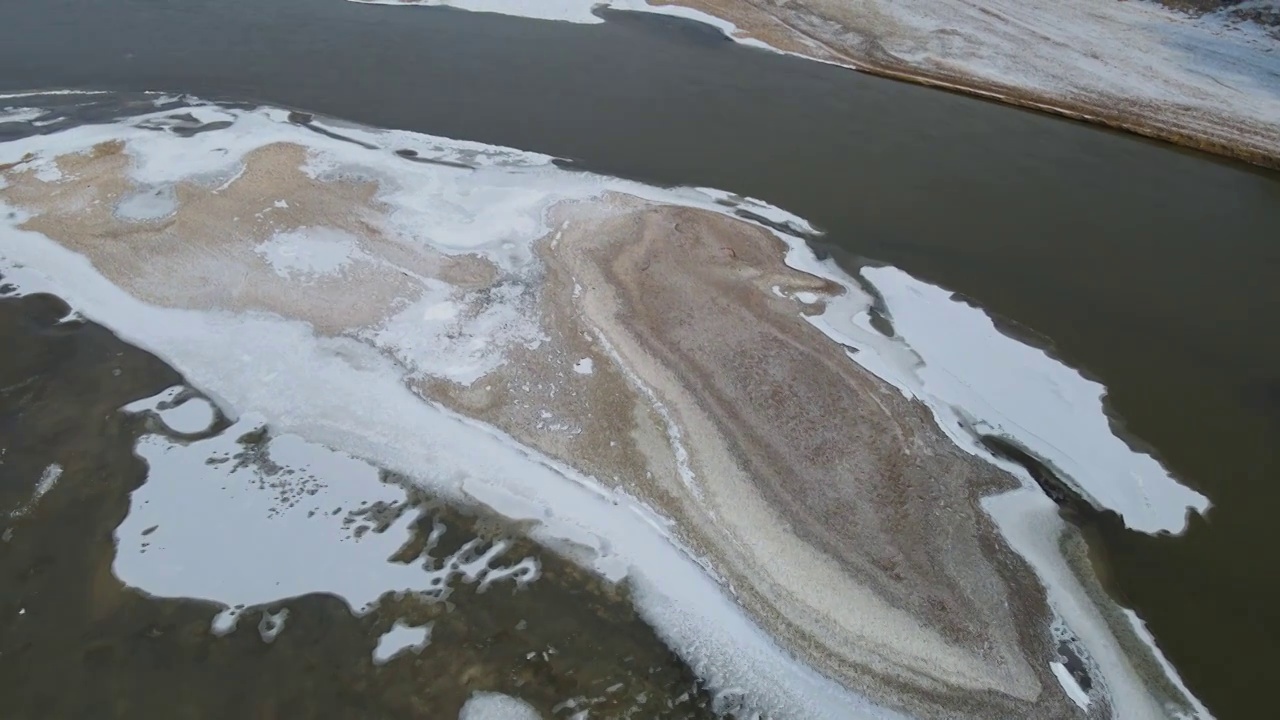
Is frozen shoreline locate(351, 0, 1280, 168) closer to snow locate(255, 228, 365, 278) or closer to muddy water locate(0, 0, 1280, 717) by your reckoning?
muddy water locate(0, 0, 1280, 717)

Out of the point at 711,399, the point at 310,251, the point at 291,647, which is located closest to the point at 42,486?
→ the point at 291,647

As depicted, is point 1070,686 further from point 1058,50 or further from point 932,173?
point 1058,50

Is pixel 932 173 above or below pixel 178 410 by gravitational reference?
above

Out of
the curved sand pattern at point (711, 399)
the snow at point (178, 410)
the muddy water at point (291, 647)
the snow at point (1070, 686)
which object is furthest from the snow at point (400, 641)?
the snow at point (1070, 686)

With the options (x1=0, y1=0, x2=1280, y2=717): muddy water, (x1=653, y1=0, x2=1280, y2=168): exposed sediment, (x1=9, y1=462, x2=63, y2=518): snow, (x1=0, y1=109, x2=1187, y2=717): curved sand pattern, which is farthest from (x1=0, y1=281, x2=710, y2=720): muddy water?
(x1=653, y1=0, x2=1280, y2=168): exposed sediment

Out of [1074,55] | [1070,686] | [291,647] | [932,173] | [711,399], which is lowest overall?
[291,647]

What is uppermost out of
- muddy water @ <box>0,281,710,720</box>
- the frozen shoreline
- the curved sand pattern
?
the frozen shoreline

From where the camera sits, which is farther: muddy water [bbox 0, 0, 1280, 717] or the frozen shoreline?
the frozen shoreline
